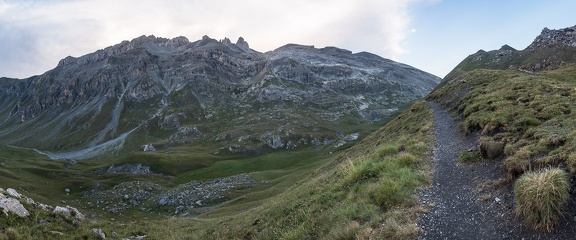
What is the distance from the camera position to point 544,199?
9664 mm

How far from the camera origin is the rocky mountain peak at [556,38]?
127 m

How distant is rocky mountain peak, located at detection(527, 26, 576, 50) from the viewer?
127 meters

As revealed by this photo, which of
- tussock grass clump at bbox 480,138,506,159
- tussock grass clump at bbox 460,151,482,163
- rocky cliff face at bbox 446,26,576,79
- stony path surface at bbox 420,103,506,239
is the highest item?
rocky cliff face at bbox 446,26,576,79

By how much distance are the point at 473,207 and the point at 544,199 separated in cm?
280

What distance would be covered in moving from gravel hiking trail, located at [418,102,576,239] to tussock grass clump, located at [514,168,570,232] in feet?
0.86

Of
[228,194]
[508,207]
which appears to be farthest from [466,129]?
[228,194]

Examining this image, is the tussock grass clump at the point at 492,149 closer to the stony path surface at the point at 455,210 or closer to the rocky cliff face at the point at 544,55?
the stony path surface at the point at 455,210

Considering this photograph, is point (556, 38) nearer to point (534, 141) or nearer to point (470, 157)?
point (534, 141)

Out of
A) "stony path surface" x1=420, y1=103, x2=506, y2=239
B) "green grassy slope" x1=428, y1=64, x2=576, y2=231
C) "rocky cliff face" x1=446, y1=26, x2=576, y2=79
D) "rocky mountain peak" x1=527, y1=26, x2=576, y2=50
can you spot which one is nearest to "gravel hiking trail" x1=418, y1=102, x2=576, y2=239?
"stony path surface" x1=420, y1=103, x2=506, y2=239

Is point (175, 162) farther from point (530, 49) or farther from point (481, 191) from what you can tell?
point (530, 49)

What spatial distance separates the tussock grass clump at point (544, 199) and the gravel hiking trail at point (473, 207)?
10.3 inches

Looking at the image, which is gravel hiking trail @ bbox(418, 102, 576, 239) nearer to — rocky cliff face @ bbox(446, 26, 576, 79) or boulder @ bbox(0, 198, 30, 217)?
boulder @ bbox(0, 198, 30, 217)

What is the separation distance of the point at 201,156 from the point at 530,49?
156 m

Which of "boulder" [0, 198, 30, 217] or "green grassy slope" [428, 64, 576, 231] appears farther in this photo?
"boulder" [0, 198, 30, 217]
